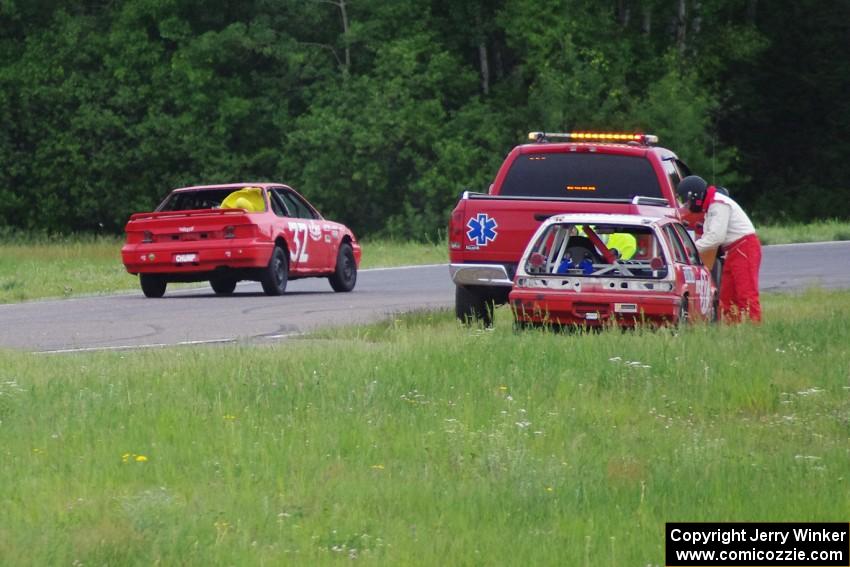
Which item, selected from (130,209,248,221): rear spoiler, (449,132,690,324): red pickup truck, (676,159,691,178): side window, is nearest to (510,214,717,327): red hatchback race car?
(449,132,690,324): red pickup truck

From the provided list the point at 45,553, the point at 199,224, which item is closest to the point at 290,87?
the point at 199,224

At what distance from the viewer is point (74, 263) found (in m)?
32.9

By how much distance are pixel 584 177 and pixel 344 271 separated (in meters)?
7.82

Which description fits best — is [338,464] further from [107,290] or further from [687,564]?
[107,290]

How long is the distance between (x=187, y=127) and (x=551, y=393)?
41.5 meters

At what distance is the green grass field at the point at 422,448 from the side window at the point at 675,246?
1317mm

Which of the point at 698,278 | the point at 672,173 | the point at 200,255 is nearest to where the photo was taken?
the point at 698,278

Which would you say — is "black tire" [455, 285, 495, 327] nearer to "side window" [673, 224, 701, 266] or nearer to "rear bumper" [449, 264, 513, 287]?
"rear bumper" [449, 264, 513, 287]

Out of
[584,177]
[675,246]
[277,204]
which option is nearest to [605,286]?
[675,246]

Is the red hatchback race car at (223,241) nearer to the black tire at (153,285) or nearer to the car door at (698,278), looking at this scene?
the black tire at (153,285)

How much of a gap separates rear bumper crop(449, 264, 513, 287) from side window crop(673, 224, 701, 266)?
61.4 inches

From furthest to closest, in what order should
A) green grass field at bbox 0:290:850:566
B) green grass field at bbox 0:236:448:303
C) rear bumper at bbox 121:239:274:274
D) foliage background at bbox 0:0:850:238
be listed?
foliage background at bbox 0:0:850:238
green grass field at bbox 0:236:448:303
rear bumper at bbox 121:239:274:274
green grass field at bbox 0:290:850:566

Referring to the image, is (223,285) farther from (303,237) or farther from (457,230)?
(457,230)

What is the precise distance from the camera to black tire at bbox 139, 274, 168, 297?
2272cm
